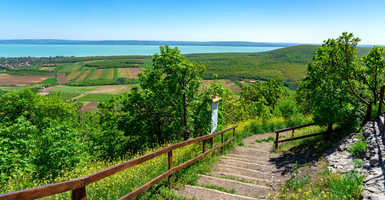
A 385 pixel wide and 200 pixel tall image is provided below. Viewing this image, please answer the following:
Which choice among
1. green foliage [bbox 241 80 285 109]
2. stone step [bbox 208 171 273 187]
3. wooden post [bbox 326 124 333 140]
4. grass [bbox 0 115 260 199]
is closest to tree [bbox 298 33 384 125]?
wooden post [bbox 326 124 333 140]

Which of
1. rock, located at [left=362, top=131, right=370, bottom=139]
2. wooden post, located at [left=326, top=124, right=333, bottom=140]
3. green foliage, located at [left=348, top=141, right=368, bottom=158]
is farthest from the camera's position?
wooden post, located at [left=326, top=124, right=333, bottom=140]

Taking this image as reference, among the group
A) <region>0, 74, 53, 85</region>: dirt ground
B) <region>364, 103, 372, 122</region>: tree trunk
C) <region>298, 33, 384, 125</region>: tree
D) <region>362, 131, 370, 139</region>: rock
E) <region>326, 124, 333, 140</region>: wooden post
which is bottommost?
<region>0, 74, 53, 85</region>: dirt ground

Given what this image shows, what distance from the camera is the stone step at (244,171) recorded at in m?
6.07

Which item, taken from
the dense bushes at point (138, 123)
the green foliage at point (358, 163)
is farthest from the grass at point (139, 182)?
the dense bushes at point (138, 123)

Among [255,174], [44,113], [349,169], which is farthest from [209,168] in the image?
[44,113]

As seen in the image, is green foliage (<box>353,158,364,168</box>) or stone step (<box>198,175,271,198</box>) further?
green foliage (<box>353,158,364,168</box>)

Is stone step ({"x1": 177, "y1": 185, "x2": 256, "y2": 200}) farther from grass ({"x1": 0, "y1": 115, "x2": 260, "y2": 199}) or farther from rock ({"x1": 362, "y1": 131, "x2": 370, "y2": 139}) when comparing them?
rock ({"x1": 362, "y1": 131, "x2": 370, "y2": 139})

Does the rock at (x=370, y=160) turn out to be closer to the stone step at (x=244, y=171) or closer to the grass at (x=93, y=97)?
the stone step at (x=244, y=171)

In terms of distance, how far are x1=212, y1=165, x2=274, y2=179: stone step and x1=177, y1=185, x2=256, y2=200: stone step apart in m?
1.72

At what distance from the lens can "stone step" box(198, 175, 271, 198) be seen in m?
4.71

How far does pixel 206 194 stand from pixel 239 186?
1012 millimetres

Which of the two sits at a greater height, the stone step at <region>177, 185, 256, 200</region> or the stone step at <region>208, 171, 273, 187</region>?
the stone step at <region>177, 185, 256, 200</region>

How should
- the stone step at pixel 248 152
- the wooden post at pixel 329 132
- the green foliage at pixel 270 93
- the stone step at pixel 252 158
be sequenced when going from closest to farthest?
the stone step at pixel 252 158, the wooden post at pixel 329 132, the stone step at pixel 248 152, the green foliage at pixel 270 93

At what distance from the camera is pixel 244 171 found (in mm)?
6266
